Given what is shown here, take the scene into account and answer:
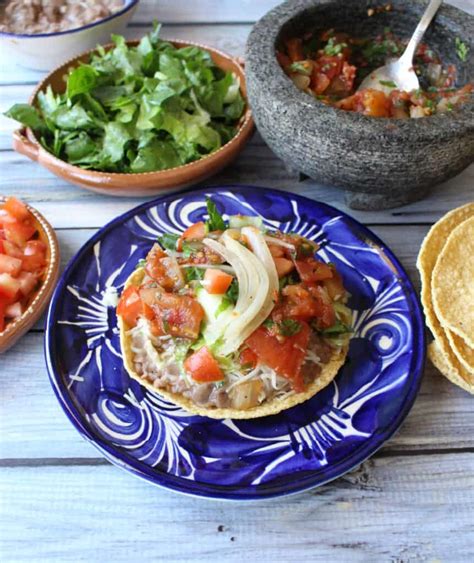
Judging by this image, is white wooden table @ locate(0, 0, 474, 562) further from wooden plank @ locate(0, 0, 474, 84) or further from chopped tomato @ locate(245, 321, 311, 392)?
wooden plank @ locate(0, 0, 474, 84)

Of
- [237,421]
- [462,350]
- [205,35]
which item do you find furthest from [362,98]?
[205,35]

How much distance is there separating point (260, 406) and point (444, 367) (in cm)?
56

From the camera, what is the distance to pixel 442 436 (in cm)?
171

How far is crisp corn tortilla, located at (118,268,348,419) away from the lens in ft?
5.46

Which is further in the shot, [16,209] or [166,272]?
[16,209]

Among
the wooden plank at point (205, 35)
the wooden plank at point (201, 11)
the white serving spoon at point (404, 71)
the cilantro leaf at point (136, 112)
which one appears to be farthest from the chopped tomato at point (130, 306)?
the wooden plank at point (201, 11)

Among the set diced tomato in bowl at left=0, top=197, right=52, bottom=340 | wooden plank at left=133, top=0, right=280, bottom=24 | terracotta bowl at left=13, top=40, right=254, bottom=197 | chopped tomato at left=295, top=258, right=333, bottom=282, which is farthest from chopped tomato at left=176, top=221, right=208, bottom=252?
wooden plank at left=133, top=0, right=280, bottom=24

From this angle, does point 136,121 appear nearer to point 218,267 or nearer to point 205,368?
point 218,267

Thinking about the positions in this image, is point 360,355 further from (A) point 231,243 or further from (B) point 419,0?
(B) point 419,0

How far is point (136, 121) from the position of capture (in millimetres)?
2424

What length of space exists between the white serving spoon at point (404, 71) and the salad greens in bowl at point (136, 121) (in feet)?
1.76

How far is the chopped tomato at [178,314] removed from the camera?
1.73m

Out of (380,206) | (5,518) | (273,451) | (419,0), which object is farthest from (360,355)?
(419,0)

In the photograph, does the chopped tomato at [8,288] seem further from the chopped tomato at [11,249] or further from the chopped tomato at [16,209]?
the chopped tomato at [16,209]
